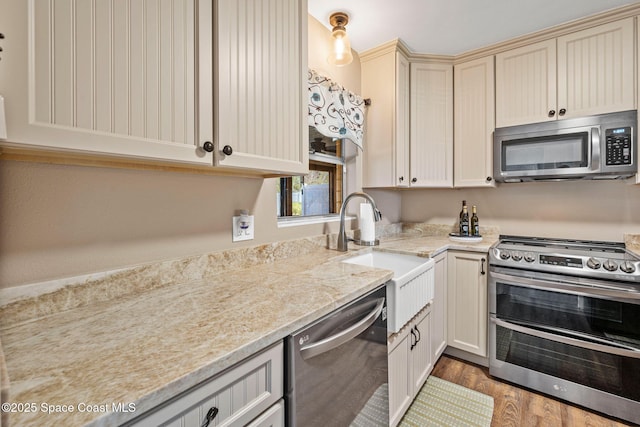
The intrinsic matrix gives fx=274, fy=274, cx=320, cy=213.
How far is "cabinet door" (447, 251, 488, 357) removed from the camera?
1.96 metres

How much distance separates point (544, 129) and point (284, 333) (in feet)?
7.62

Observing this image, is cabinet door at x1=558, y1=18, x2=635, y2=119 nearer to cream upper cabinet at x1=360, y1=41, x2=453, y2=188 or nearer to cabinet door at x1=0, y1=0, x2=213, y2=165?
cream upper cabinet at x1=360, y1=41, x2=453, y2=188

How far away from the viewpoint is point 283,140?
→ 1186 mm

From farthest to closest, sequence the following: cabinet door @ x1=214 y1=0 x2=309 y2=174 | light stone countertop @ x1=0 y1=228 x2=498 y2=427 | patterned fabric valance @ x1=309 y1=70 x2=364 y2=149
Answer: patterned fabric valance @ x1=309 y1=70 x2=364 y2=149
cabinet door @ x1=214 y1=0 x2=309 y2=174
light stone countertop @ x1=0 y1=228 x2=498 y2=427

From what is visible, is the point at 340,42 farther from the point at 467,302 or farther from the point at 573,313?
the point at 573,313

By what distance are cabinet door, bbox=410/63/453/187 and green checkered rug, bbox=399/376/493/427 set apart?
151 centimetres

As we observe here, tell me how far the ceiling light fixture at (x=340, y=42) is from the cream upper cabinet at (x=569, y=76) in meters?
1.32

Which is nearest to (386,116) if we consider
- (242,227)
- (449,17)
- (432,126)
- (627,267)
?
(432,126)

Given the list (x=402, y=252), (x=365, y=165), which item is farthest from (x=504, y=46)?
(x=402, y=252)

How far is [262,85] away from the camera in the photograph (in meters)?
1.07

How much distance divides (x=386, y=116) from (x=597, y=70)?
1388 millimetres

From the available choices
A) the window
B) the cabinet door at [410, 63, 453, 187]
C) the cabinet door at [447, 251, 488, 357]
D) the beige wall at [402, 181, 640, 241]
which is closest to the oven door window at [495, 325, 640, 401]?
the cabinet door at [447, 251, 488, 357]

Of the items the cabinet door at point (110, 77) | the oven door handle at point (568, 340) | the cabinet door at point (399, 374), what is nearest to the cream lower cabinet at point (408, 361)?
the cabinet door at point (399, 374)

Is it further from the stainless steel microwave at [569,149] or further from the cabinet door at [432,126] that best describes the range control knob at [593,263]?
the cabinet door at [432,126]
